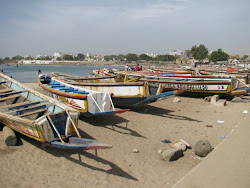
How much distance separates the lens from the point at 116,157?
5488 millimetres

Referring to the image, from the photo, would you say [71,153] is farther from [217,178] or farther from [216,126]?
[216,126]

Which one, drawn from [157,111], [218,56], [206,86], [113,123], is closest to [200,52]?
→ [218,56]

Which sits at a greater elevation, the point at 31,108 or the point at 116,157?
the point at 31,108

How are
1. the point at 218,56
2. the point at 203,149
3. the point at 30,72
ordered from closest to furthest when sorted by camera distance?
the point at 203,149
the point at 30,72
the point at 218,56

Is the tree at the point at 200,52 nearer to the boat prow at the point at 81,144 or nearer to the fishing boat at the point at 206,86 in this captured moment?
the fishing boat at the point at 206,86

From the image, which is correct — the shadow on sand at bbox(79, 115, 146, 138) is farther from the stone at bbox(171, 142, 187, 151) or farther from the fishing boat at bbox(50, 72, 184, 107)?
the stone at bbox(171, 142, 187, 151)

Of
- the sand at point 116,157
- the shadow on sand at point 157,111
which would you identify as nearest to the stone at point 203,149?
the sand at point 116,157

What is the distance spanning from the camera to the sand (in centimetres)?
452

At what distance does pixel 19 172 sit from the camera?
187 inches

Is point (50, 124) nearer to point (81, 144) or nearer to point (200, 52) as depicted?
point (81, 144)

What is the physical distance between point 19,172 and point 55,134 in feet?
3.70

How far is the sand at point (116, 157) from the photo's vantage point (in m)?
4.52

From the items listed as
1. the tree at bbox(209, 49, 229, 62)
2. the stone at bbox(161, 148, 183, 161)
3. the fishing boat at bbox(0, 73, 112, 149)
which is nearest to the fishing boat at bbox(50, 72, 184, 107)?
the fishing boat at bbox(0, 73, 112, 149)

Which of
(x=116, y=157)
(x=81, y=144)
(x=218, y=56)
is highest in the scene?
(x=218, y=56)
